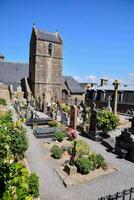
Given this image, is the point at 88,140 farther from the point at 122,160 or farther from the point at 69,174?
the point at 69,174

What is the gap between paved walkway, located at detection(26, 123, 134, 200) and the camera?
10.1 metres

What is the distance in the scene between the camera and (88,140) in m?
19.0

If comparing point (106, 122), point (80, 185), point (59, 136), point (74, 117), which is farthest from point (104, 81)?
point (80, 185)

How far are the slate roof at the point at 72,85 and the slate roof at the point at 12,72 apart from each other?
884 centimetres

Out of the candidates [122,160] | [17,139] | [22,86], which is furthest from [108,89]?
[17,139]

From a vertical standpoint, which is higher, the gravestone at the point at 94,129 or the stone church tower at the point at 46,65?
the stone church tower at the point at 46,65

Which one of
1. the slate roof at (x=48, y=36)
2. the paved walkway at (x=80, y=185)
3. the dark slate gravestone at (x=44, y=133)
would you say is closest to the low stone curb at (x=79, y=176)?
the paved walkway at (x=80, y=185)

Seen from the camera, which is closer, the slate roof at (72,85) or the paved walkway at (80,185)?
the paved walkway at (80,185)

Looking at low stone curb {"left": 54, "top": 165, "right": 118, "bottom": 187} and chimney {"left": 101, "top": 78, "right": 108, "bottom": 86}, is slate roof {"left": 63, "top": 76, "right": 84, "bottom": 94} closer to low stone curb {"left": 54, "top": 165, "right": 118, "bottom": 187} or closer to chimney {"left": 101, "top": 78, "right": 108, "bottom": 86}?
chimney {"left": 101, "top": 78, "right": 108, "bottom": 86}

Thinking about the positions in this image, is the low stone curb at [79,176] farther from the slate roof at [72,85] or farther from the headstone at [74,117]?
the slate roof at [72,85]

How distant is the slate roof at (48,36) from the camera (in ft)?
138

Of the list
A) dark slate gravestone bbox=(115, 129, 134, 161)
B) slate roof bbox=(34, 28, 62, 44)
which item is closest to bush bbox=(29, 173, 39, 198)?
dark slate gravestone bbox=(115, 129, 134, 161)

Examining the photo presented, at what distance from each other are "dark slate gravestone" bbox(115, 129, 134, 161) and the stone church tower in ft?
86.9

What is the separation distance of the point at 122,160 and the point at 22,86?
33670 millimetres
